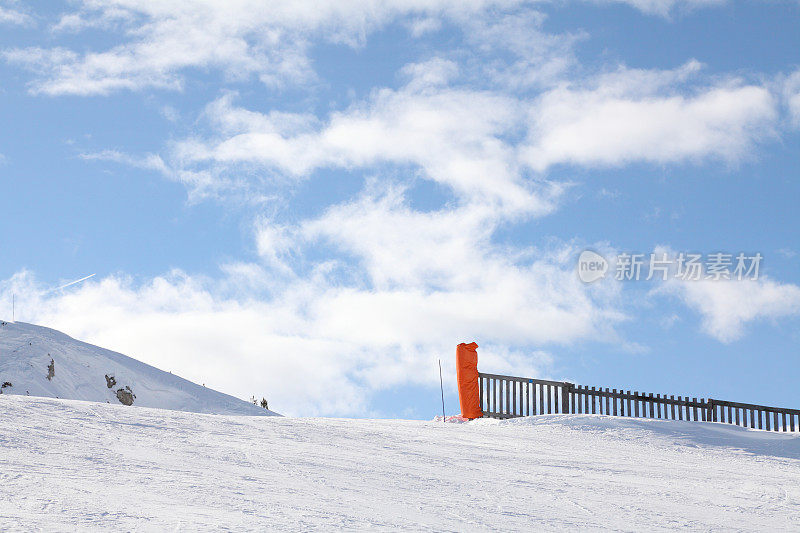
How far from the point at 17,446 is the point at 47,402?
257 centimetres

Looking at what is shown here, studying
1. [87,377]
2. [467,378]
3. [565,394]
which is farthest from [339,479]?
[87,377]

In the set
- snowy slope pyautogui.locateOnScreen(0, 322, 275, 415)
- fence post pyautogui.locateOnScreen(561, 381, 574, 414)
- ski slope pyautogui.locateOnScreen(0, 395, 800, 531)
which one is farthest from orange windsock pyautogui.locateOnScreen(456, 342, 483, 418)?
ski slope pyautogui.locateOnScreen(0, 395, 800, 531)

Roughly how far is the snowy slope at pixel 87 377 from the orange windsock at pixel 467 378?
6.07 m

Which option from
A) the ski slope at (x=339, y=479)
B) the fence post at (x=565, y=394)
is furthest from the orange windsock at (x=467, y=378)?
the ski slope at (x=339, y=479)

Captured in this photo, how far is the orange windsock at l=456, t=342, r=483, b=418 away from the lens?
58.0 feet

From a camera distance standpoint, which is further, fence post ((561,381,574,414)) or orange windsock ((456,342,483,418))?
orange windsock ((456,342,483,418))

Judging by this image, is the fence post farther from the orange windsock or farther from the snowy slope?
the snowy slope

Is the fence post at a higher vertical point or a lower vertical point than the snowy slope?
lower

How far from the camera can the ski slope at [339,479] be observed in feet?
18.5

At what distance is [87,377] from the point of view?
1955 cm

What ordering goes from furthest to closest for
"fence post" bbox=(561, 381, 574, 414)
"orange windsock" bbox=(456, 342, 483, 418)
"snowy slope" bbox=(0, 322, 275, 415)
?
"snowy slope" bbox=(0, 322, 275, 415)
"orange windsock" bbox=(456, 342, 483, 418)
"fence post" bbox=(561, 381, 574, 414)

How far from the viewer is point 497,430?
39.9 ft

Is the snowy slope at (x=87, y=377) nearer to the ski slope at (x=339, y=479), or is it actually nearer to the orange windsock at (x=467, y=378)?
the orange windsock at (x=467, y=378)

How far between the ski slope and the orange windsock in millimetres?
6422
